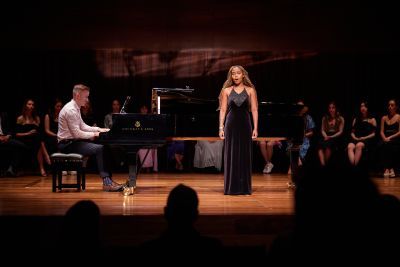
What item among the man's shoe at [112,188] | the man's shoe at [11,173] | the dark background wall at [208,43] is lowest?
the man's shoe at [11,173]

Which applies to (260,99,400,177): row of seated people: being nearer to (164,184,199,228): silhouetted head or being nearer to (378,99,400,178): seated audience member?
(378,99,400,178): seated audience member

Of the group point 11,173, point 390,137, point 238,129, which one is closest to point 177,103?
point 238,129

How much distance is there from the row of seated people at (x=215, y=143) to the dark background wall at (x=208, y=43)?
0.77 metres

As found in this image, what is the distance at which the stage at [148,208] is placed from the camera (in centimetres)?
335

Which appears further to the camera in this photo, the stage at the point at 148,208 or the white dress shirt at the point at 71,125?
the white dress shirt at the point at 71,125

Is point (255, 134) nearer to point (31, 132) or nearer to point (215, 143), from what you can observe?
point (215, 143)

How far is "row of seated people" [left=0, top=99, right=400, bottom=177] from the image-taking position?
28.4 feet

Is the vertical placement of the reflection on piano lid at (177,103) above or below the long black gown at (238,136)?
above

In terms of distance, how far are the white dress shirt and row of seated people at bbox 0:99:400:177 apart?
205cm

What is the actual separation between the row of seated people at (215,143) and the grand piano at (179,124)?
1.71m

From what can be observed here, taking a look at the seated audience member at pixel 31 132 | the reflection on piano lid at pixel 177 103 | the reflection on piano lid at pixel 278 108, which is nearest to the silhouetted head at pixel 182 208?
the reflection on piano lid at pixel 177 103

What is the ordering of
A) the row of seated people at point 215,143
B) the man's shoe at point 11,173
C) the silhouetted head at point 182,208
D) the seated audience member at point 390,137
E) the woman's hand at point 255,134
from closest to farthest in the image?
the silhouetted head at point 182,208 → the woman's hand at point 255,134 → the man's shoe at point 11,173 → the row of seated people at point 215,143 → the seated audience member at point 390,137

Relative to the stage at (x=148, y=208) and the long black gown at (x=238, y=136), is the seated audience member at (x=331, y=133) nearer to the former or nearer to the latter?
the stage at (x=148, y=208)

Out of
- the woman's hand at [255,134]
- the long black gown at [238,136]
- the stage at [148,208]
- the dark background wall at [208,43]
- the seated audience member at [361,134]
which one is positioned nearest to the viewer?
the stage at [148,208]
